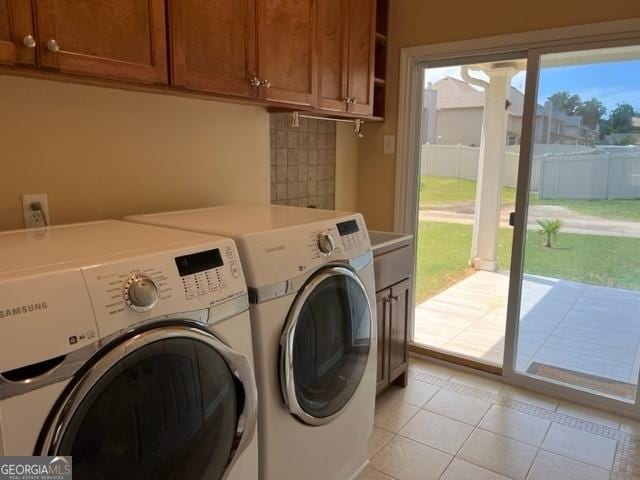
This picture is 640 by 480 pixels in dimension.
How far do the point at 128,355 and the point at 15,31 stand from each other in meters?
0.86

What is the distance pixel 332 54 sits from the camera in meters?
2.24

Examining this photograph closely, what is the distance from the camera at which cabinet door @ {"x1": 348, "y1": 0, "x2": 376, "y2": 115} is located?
2.38 metres

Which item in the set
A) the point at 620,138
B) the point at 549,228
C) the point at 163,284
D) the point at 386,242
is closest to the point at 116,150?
the point at 163,284

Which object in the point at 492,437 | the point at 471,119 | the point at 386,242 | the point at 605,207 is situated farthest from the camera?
the point at 471,119

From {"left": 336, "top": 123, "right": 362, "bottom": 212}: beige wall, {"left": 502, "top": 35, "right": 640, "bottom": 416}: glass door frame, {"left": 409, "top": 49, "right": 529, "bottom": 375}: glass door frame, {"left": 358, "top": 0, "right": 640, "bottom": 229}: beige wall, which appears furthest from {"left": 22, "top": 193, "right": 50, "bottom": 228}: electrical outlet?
{"left": 502, "top": 35, "right": 640, "bottom": 416}: glass door frame

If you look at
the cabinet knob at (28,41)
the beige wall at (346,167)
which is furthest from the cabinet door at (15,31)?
the beige wall at (346,167)

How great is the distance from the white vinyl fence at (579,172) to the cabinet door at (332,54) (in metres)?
1.02

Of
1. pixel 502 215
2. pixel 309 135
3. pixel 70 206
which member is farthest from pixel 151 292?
pixel 502 215

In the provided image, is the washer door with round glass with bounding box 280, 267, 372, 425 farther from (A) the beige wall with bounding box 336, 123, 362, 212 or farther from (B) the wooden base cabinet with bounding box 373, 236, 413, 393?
(A) the beige wall with bounding box 336, 123, 362, 212

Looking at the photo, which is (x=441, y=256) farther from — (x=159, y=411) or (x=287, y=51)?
(x=159, y=411)

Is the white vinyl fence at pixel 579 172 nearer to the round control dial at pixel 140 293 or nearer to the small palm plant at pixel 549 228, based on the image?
the small palm plant at pixel 549 228

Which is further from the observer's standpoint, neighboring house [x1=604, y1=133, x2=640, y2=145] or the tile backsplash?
the tile backsplash

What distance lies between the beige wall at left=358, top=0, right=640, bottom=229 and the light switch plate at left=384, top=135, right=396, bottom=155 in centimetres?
3

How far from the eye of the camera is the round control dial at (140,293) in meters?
0.93
